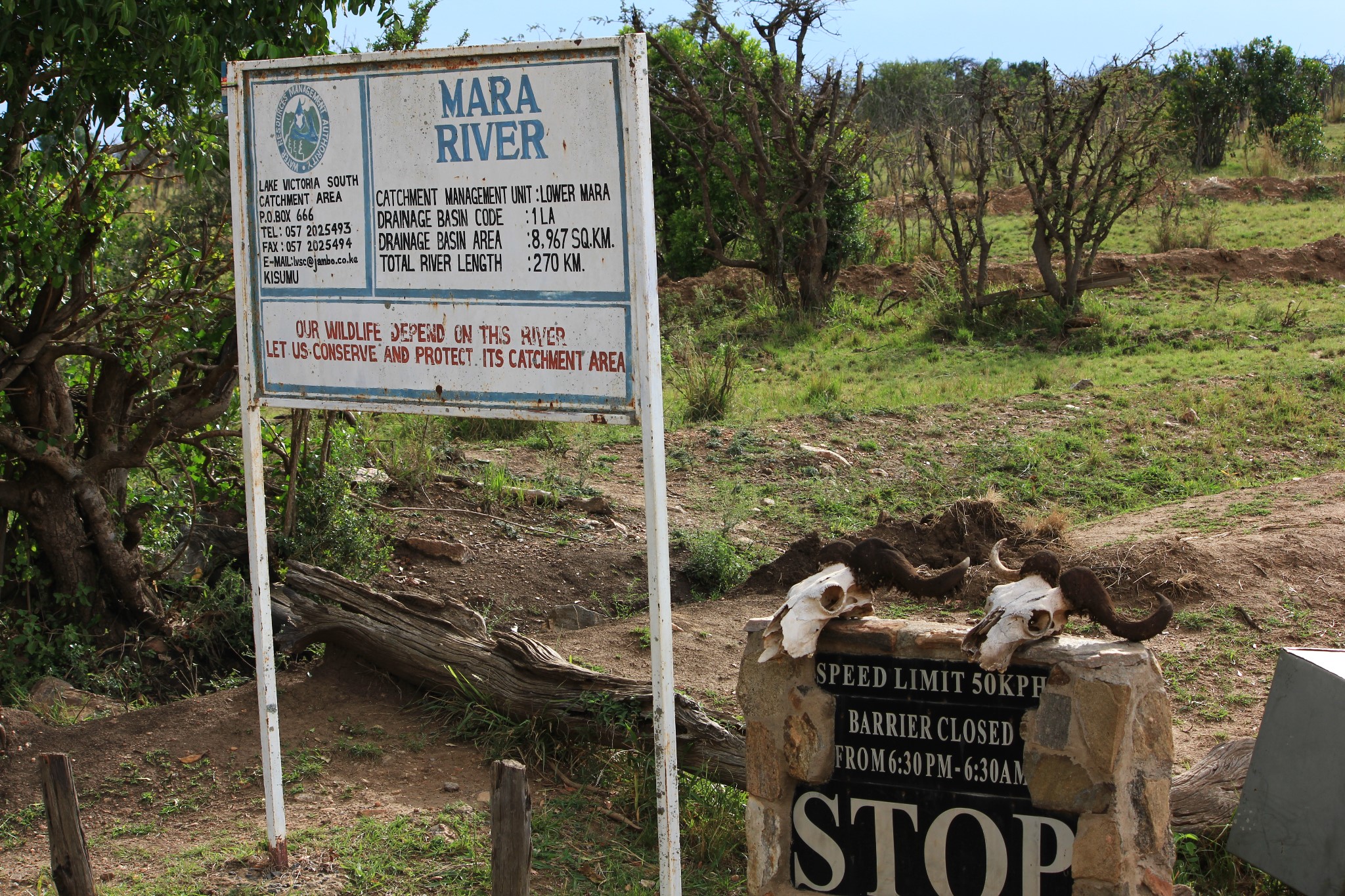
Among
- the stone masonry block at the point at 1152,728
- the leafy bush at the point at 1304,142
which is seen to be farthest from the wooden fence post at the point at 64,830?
the leafy bush at the point at 1304,142

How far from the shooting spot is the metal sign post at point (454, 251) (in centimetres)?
268

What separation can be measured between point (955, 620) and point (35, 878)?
11.7 feet

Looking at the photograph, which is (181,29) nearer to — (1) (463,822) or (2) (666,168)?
(1) (463,822)

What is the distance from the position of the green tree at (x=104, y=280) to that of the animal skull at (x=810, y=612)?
106 inches

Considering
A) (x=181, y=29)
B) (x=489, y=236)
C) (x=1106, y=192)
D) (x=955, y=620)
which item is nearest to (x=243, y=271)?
(x=489, y=236)

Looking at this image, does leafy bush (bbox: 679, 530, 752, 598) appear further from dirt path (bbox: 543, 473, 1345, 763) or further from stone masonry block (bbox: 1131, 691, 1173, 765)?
stone masonry block (bbox: 1131, 691, 1173, 765)

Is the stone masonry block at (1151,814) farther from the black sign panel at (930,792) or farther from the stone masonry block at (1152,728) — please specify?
the black sign panel at (930,792)

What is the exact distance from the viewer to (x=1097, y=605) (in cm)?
243

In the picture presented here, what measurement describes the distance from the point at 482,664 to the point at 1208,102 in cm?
2322

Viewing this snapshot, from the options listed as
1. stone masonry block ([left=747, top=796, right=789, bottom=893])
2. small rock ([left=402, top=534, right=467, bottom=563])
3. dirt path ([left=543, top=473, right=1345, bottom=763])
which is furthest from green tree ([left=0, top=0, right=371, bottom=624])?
stone masonry block ([left=747, top=796, right=789, bottom=893])

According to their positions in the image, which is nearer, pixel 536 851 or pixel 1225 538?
pixel 536 851

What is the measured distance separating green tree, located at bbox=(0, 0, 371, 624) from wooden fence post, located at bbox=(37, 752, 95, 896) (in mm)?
2325

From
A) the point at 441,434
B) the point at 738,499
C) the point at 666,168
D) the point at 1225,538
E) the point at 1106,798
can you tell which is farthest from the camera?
the point at 666,168

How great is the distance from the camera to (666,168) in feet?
55.5
